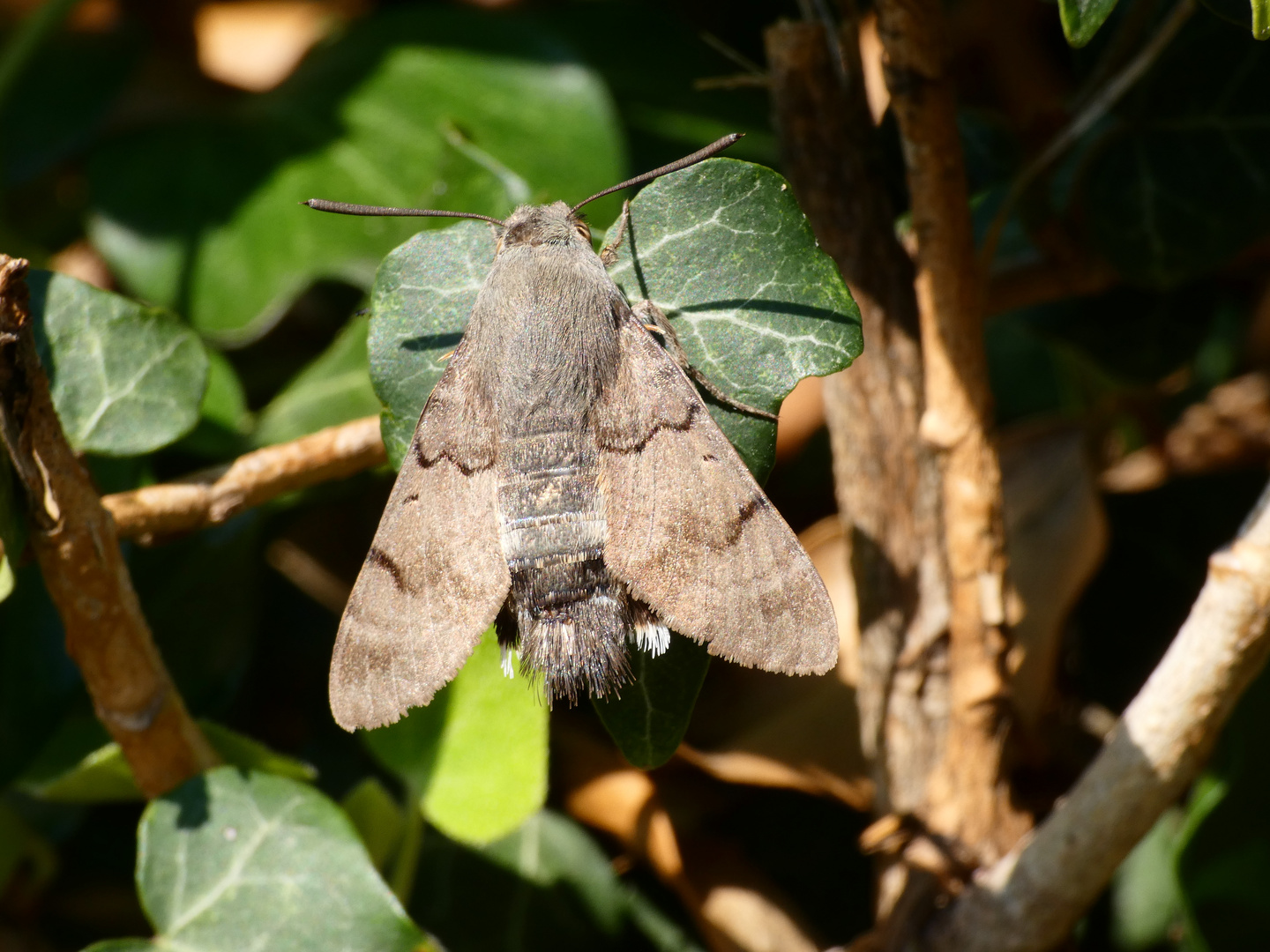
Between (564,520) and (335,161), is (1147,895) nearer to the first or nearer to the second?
(564,520)

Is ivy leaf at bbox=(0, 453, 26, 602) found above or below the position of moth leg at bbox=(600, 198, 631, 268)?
below

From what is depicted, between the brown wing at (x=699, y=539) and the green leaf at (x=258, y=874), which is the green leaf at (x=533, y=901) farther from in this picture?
the brown wing at (x=699, y=539)

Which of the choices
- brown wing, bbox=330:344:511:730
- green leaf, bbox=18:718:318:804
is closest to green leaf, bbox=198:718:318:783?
green leaf, bbox=18:718:318:804

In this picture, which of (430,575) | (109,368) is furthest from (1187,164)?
(109,368)

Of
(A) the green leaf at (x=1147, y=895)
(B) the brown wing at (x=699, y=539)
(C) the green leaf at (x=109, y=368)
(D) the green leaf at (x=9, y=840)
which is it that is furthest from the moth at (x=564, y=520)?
(A) the green leaf at (x=1147, y=895)

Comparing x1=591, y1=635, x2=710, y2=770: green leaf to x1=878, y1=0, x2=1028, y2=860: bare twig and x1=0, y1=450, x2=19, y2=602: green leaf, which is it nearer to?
x1=878, y1=0, x2=1028, y2=860: bare twig

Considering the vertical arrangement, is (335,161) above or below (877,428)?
below
